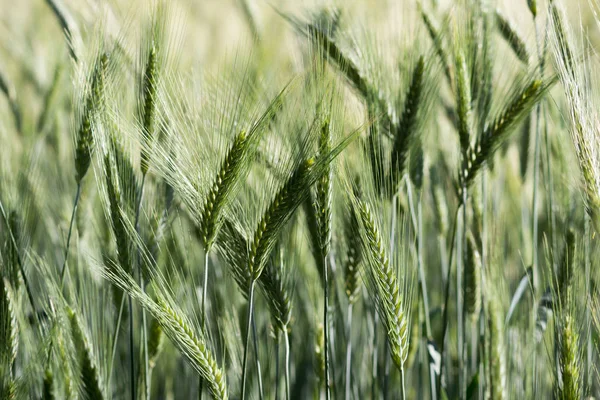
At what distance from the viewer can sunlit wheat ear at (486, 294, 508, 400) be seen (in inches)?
39.3

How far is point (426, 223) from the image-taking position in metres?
1.73

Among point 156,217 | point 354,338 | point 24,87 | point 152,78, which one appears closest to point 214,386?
point 156,217

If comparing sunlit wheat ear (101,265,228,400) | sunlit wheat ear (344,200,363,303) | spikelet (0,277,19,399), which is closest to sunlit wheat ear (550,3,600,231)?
sunlit wheat ear (344,200,363,303)

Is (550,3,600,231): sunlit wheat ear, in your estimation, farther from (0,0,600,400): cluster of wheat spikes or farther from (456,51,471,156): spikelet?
(456,51,471,156): spikelet

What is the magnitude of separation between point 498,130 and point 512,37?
310mm

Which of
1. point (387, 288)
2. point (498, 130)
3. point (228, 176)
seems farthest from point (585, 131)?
point (228, 176)

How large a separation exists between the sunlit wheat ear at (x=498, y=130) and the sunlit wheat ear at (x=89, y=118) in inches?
19.2

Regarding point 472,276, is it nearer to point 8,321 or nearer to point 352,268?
point 352,268

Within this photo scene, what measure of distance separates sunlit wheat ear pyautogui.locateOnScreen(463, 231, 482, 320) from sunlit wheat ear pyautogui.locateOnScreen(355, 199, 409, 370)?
14.2 inches

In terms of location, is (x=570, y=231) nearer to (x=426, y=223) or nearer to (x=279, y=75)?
(x=279, y=75)

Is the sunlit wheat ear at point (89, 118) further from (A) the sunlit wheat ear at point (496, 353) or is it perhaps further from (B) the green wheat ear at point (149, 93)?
(A) the sunlit wheat ear at point (496, 353)

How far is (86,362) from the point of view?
0.87 metres

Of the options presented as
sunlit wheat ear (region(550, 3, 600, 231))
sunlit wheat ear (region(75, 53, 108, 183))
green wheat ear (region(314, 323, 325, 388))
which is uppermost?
sunlit wheat ear (region(75, 53, 108, 183))

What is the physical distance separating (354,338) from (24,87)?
1.31m
